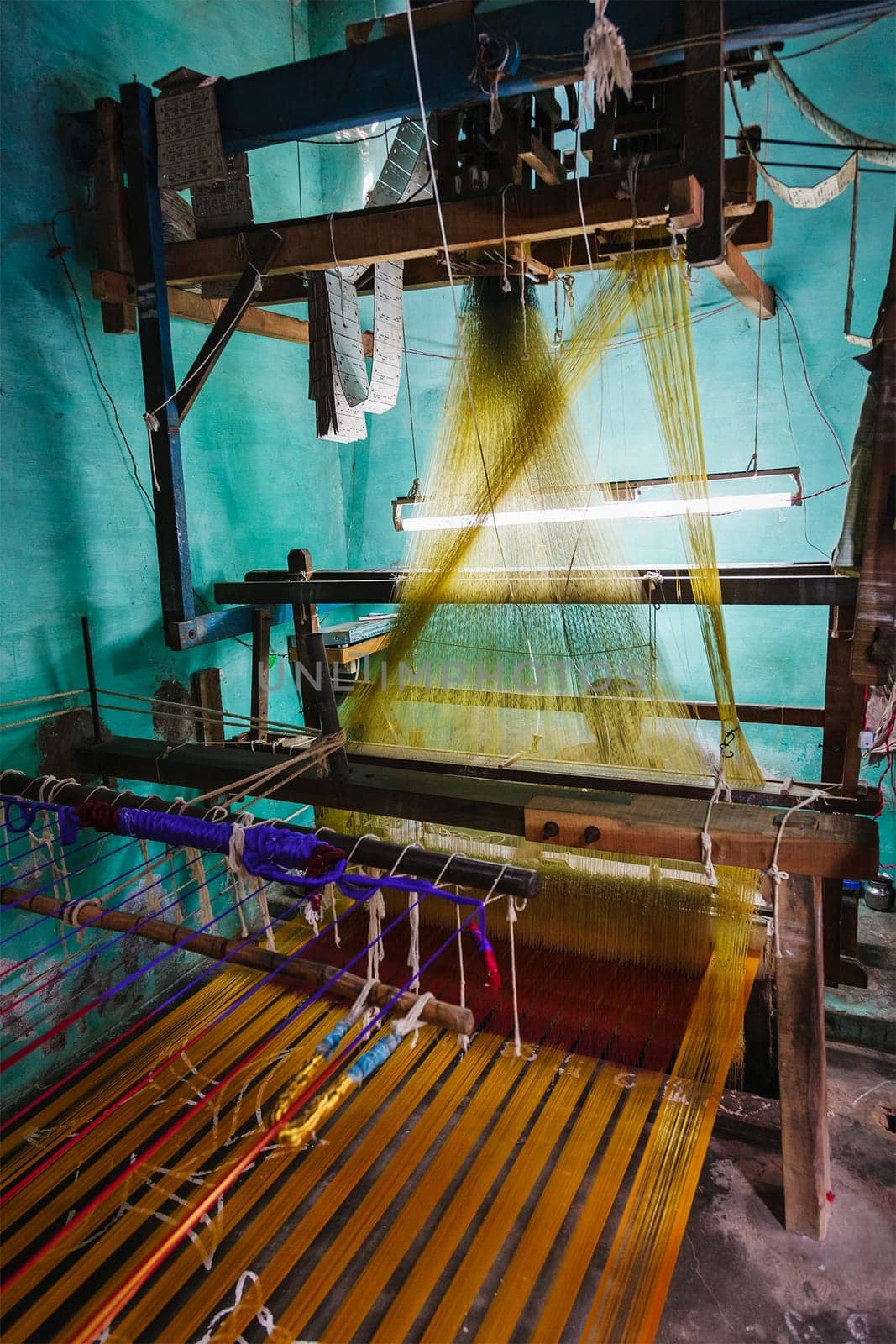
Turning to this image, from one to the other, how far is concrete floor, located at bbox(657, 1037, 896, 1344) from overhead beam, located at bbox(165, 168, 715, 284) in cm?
317

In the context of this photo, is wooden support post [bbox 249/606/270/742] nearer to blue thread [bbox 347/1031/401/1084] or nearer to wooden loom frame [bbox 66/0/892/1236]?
wooden loom frame [bbox 66/0/892/1236]

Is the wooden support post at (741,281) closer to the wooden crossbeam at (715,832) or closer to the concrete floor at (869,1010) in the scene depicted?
the wooden crossbeam at (715,832)

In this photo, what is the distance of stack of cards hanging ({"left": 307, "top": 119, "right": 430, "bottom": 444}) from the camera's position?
131 inches

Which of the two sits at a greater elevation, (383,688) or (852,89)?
(852,89)

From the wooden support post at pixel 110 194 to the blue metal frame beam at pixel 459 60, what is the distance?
697mm

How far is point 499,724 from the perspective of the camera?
3.81 meters

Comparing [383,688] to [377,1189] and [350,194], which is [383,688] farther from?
[350,194]

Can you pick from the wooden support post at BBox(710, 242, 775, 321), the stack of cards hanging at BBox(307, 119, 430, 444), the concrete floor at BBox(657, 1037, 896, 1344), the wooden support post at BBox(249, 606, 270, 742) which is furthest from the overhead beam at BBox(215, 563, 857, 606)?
the concrete floor at BBox(657, 1037, 896, 1344)

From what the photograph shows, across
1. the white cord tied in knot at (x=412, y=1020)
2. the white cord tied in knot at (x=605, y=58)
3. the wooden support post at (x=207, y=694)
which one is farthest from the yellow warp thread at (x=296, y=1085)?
the wooden support post at (x=207, y=694)

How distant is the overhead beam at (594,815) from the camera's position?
2402mm

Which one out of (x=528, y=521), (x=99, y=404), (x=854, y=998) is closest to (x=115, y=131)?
(x=99, y=404)

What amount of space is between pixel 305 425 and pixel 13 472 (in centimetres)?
231

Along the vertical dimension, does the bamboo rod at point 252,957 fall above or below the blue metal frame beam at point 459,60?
below

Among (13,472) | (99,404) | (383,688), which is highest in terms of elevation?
(99,404)
